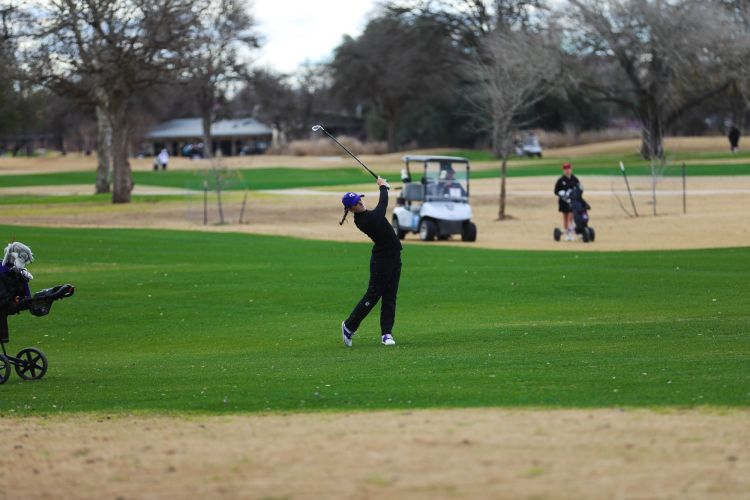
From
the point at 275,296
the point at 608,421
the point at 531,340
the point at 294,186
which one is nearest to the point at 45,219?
the point at 294,186

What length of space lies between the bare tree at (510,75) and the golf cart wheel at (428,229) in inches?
396

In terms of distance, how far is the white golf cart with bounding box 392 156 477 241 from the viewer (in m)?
34.7

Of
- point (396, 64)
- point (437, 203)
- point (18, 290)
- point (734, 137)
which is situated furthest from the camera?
point (396, 64)

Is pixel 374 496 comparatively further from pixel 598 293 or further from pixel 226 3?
pixel 226 3

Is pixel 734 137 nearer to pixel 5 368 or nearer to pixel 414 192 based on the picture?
pixel 414 192

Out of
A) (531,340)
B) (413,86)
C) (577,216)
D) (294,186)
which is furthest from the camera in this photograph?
(413,86)

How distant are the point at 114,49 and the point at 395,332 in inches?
1550

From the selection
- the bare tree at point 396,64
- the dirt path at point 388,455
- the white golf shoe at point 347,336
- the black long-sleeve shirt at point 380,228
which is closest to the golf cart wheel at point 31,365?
the dirt path at point 388,455

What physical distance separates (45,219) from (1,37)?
834cm

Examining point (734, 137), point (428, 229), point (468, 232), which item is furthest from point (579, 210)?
point (734, 137)

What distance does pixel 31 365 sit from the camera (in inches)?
579

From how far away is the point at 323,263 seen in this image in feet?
93.9

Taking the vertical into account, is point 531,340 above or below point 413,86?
below

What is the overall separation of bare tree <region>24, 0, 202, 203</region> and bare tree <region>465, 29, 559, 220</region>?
14.2m
